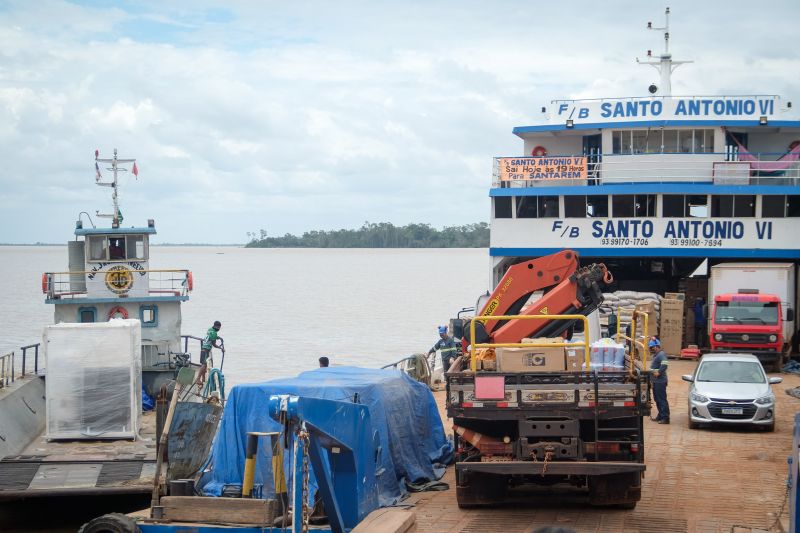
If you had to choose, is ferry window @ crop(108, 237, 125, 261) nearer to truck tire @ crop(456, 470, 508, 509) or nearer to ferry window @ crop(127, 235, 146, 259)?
ferry window @ crop(127, 235, 146, 259)

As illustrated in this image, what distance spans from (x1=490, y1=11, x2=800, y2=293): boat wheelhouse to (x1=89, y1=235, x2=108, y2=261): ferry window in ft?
39.9

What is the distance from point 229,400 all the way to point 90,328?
7.28 meters

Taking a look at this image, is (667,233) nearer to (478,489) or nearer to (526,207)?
Result: (526,207)

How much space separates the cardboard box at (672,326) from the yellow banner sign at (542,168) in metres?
Result: 4.83

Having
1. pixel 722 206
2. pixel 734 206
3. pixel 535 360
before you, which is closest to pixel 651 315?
pixel 722 206

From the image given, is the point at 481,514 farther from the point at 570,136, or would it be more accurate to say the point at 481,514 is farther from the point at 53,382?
the point at 570,136

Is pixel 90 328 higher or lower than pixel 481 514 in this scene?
higher

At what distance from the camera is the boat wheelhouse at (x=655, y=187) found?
3262 centimetres

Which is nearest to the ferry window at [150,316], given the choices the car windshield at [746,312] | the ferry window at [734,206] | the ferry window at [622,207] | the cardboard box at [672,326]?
the ferry window at [622,207]

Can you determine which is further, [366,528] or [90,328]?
[90,328]

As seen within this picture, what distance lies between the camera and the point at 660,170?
33469mm

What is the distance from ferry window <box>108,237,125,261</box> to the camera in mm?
27062

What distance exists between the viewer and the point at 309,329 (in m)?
64.3

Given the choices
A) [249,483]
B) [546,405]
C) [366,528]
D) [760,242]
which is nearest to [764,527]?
[546,405]
